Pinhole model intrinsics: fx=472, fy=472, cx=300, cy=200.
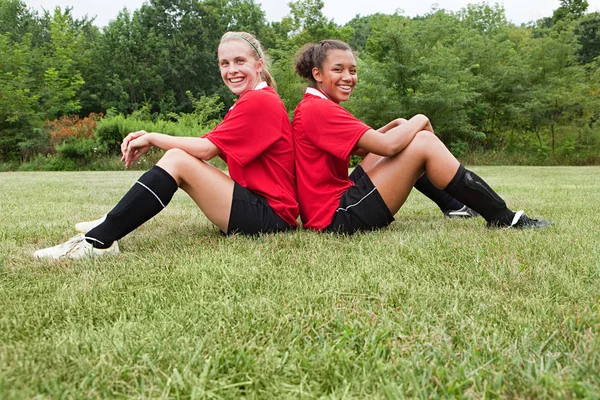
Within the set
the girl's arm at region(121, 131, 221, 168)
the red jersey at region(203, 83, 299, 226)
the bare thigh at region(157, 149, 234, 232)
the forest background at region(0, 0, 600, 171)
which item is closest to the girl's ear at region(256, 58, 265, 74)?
the red jersey at region(203, 83, 299, 226)

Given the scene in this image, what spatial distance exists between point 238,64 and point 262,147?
553 millimetres

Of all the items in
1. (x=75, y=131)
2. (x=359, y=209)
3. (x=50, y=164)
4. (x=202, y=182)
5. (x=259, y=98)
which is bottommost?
(x=50, y=164)

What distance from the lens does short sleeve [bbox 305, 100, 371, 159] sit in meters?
2.50

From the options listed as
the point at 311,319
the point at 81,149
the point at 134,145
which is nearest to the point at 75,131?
the point at 81,149

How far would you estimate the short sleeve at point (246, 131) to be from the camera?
249 centimetres

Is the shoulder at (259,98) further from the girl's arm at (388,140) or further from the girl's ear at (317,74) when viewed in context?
the girl's arm at (388,140)

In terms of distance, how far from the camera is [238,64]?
271 cm

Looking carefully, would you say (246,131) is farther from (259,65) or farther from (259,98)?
(259,65)

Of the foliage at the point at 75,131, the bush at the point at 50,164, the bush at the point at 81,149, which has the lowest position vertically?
the bush at the point at 50,164

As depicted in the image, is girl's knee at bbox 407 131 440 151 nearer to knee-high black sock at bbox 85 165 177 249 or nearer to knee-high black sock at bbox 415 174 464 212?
knee-high black sock at bbox 415 174 464 212

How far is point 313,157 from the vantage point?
2.65 meters

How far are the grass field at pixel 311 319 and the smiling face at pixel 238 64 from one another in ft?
3.03

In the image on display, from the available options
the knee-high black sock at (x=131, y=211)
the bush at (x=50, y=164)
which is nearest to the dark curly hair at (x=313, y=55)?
the knee-high black sock at (x=131, y=211)

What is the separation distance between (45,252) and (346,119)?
1.65 meters
